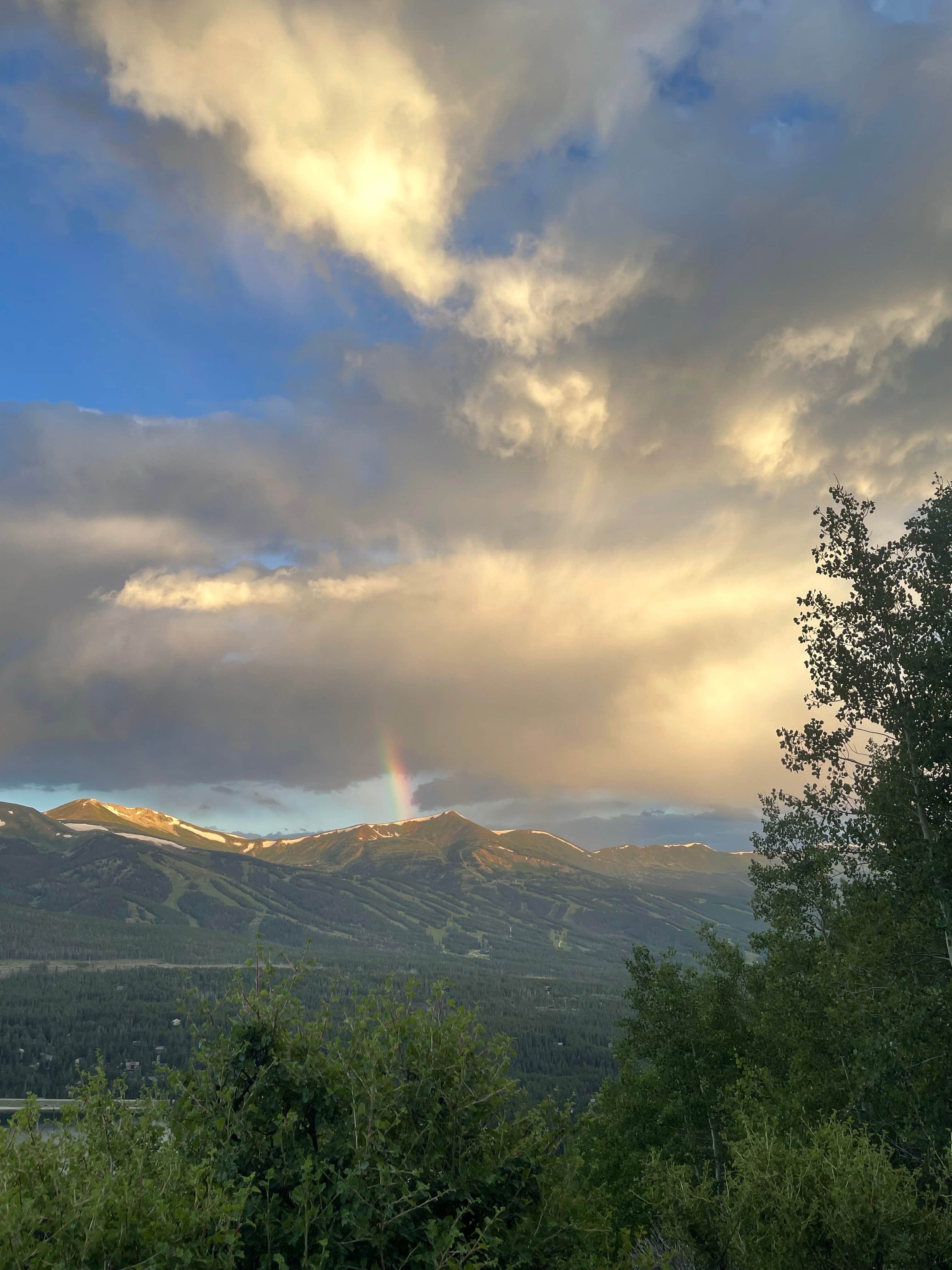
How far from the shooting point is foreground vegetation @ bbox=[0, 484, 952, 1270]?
11.1 m

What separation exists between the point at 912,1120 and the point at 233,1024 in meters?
25.7

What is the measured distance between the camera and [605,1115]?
87.6ft

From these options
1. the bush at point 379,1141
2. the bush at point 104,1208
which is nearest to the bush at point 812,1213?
the bush at point 379,1141

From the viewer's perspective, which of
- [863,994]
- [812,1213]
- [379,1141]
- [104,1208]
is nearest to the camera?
[104,1208]

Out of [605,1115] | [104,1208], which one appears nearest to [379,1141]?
[104,1208]

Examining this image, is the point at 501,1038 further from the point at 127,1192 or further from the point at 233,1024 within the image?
the point at 127,1192

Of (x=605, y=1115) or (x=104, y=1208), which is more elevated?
(x=104, y=1208)

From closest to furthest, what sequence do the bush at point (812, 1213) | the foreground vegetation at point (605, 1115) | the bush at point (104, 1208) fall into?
1. the bush at point (104, 1208)
2. the foreground vegetation at point (605, 1115)
3. the bush at point (812, 1213)

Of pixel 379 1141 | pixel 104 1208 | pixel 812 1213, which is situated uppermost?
pixel 104 1208

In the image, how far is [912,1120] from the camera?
83.5ft

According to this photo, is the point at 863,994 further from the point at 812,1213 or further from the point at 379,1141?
the point at 379,1141

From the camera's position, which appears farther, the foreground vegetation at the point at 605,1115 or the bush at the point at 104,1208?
the foreground vegetation at the point at 605,1115

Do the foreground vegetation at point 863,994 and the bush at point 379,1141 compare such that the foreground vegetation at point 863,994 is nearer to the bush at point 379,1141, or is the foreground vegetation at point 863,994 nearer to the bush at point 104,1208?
the bush at point 379,1141

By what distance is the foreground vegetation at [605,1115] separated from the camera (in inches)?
435
